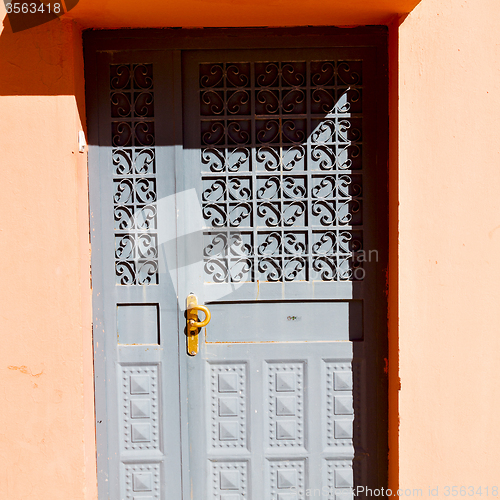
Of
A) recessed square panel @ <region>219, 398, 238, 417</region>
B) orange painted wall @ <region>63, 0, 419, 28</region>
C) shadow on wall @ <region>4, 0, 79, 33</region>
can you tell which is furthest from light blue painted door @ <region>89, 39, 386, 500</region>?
shadow on wall @ <region>4, 0, 79, 33</region>

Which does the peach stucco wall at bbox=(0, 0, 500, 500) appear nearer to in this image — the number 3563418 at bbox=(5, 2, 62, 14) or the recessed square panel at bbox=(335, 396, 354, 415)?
the number 3563418 at bbox=(5, 2, 62, 14)

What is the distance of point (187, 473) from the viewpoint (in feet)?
7.95

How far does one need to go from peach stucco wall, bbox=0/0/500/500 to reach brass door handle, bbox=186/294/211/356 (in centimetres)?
55

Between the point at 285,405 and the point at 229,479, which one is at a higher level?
the point at 285,405

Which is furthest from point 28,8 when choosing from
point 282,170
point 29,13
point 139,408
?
point 139,408

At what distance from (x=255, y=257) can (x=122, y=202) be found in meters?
0.79

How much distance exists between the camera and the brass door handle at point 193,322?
2.33m

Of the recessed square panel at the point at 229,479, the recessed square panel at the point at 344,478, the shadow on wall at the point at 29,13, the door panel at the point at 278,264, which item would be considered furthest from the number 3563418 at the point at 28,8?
the recessed square panel at the point at 344,478

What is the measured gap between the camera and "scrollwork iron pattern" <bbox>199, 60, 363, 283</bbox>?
2.35m

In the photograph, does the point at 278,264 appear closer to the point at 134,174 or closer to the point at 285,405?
the point at 285,405
